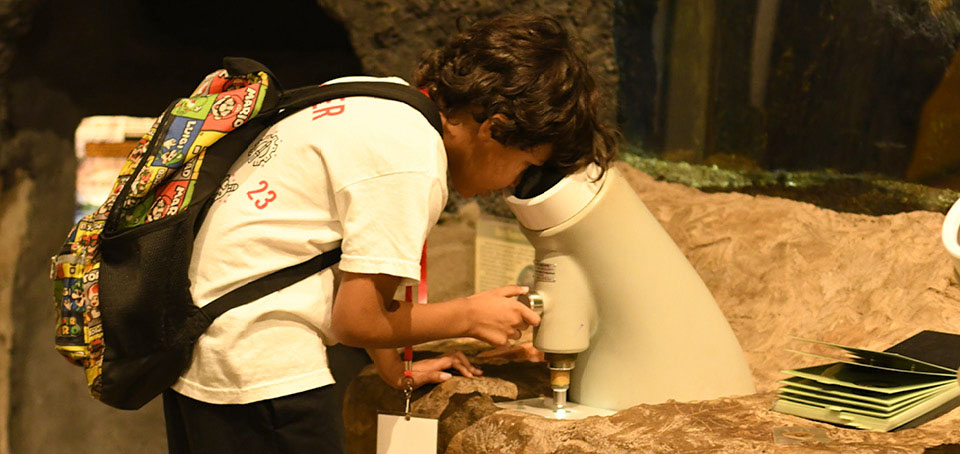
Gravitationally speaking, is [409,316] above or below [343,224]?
below

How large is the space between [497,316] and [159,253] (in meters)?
0.45

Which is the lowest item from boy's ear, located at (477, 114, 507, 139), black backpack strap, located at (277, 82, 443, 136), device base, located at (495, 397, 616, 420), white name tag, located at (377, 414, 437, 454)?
white name tag, located at (377, 414, 437, 454)

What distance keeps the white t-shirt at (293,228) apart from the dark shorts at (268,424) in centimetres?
2

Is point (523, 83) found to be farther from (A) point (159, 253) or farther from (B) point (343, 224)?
(A) point (159, 253)

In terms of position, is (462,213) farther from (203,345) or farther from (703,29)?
(203,345)

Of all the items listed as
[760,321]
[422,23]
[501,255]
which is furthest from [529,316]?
[422,23]

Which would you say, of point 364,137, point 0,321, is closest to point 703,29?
point 364,137

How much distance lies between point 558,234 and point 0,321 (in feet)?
6.41

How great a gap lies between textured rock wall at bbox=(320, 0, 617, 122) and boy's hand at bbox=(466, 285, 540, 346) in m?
1.30

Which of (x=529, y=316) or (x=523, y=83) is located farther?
(x=529, y=316)

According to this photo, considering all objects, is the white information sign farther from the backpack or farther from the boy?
the backpack

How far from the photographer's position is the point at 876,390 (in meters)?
1.07

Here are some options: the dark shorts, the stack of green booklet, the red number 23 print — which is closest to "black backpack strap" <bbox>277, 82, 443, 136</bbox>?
the red number 23 print

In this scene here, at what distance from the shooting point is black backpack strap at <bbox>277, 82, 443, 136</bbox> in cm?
114
